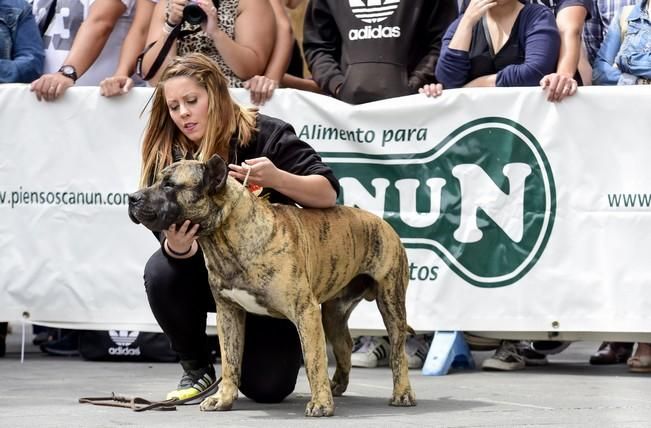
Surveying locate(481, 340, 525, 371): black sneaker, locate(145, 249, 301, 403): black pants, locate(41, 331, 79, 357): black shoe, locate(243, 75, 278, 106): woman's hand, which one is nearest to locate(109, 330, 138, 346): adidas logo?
locate(41, 331, 79, 357): black shoe

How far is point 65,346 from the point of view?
802 centimetres

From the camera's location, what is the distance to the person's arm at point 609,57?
7586 millimetres

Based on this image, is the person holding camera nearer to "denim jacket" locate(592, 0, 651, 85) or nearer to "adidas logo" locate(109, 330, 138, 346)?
"adidas logo" locate(109, 330, 138, 346)

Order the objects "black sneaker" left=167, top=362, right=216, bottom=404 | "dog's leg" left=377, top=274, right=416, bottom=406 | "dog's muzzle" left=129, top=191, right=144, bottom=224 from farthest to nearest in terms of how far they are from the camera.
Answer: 1. "black sneaker" left=167, top=362, right=216, bottom=404
2. "dog's leg" left=377, top=274, right=416, bottom=406
3. "dog's muzzle" left=129, top=191, right=144, bottom=224

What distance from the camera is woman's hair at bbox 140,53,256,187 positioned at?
515cm

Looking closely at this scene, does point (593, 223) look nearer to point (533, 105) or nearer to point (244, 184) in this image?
point (533, 105)

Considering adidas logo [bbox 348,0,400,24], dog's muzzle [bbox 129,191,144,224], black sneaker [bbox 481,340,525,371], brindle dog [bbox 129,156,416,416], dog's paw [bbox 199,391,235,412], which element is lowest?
black sneaker [bbox 481,340,525,371]

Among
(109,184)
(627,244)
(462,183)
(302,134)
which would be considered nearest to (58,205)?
(109,184)

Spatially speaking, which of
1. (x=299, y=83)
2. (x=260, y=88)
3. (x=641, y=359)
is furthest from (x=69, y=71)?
(x=641, y=359)

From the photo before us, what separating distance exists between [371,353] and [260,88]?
1.68m

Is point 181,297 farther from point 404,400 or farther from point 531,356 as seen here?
point 531,356

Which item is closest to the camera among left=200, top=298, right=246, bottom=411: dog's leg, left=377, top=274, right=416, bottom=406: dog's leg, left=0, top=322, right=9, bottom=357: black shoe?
left=200, top=298, right=246, bottom=411: dog's leg

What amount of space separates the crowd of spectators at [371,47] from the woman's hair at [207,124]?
6.18 ft

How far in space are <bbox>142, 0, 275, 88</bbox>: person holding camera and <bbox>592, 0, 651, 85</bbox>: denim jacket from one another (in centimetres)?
204
